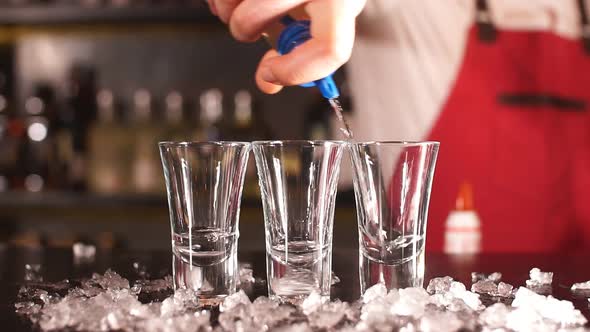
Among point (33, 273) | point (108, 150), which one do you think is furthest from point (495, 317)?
point (108, 150)

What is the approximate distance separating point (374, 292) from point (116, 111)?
164 centimetres

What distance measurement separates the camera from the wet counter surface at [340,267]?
0.80 metres

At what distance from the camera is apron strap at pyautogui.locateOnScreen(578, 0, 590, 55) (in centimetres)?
157

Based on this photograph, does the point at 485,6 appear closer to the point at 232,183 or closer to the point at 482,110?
the point at 482,110

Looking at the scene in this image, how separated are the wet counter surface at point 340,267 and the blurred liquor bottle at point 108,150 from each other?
969 millimetres

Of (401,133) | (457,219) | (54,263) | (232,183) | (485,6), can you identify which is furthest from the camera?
(401,133)

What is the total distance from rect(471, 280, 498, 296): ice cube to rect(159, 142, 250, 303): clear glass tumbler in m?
0.23

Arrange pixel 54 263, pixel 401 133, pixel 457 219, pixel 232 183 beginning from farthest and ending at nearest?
1. pixel 401 133
2. pixel 457 219
3. pixel 54 263
4. pixel 232 183

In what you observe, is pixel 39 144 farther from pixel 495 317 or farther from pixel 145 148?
pixel 495 317

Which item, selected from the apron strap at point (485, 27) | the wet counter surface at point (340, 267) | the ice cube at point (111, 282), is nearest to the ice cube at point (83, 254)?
the wet counter surface at point (340, 267)

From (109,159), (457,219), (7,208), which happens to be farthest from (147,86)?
(457,219)

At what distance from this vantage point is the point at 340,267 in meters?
0.96

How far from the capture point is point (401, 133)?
1692 millimetres

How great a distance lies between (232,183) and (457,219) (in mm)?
609
